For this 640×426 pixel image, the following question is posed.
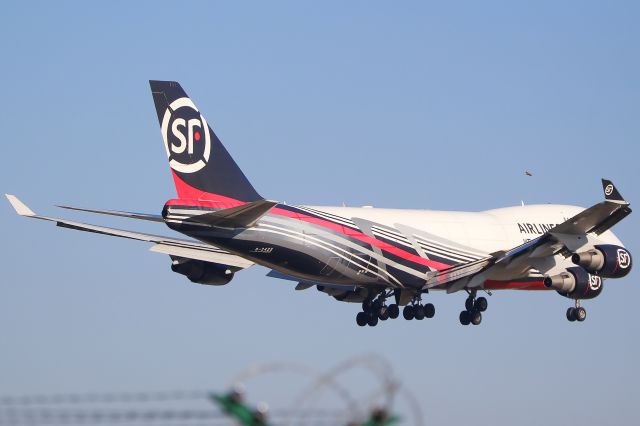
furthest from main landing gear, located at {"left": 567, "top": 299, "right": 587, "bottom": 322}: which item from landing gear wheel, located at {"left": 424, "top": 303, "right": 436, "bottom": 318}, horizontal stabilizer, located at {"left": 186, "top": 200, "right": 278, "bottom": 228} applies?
horizontal stabilizer, located at {"left": 186, "top": 200, "right": 278, "bottom": 228}

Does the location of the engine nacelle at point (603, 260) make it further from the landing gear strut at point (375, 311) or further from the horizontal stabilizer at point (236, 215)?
the horizontal stabilizer at point (236, 215)

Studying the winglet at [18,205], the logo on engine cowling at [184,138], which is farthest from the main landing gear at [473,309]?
the winglet at [18,205]

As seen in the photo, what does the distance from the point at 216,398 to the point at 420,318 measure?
39.8m

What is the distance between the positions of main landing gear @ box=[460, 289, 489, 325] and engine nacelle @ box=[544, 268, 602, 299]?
3.23 metres

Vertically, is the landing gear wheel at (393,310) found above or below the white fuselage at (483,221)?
below

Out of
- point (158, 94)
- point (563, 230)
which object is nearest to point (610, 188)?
point (563, 230)

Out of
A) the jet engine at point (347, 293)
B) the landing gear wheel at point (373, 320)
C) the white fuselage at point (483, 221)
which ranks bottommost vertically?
the landing gear wheel at point (373, 320)

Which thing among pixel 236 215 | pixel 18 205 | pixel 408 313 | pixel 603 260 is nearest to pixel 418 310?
pixel 408 313

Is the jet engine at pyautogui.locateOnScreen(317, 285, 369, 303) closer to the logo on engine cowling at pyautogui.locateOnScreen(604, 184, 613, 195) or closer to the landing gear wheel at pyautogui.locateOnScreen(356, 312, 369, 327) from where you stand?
the landing gear wheel at pyautogui.locateOnScreen(356, 312, 369, 327)

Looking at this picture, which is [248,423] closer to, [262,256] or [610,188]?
[262,256]

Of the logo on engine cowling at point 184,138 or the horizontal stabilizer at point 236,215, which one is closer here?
the horizontal stabilizer at point 236,215

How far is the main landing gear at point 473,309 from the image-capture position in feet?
169

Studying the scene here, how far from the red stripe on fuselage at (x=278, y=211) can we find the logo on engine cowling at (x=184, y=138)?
2.34ft

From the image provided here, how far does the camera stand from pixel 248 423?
11438mm
